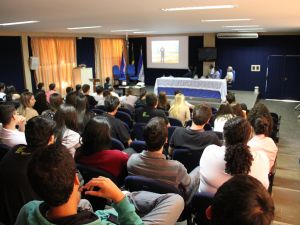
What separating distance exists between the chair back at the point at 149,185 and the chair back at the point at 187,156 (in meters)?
1.02

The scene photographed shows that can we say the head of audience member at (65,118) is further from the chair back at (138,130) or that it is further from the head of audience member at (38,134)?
the chair back at (138,130)

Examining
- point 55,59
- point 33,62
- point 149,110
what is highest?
point 55,59

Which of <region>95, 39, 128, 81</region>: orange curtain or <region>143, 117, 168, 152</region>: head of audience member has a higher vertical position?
<region>95, 39, 128, 81</region>: orange curtain

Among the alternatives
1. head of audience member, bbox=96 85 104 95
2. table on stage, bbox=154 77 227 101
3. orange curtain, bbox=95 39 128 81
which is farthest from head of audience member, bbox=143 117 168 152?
orange curtain, bbox=95 39 128 81

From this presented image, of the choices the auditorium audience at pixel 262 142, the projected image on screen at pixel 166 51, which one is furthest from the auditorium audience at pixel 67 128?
the projected image on screen at pixel 166 51

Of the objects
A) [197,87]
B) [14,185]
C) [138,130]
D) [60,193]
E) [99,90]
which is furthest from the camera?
[197,87]

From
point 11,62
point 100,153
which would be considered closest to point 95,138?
point 100,153

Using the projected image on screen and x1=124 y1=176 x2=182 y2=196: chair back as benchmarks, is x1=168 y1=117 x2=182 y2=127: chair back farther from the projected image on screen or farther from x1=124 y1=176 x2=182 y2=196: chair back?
the projected image on screen

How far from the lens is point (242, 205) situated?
2.82 ft

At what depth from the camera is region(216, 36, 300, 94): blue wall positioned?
1216 centimetres

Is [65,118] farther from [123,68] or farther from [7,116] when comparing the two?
[123,68]

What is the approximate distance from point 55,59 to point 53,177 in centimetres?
1103

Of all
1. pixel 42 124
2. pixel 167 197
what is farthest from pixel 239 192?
pixel 42 124

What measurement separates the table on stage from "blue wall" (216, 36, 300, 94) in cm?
293
